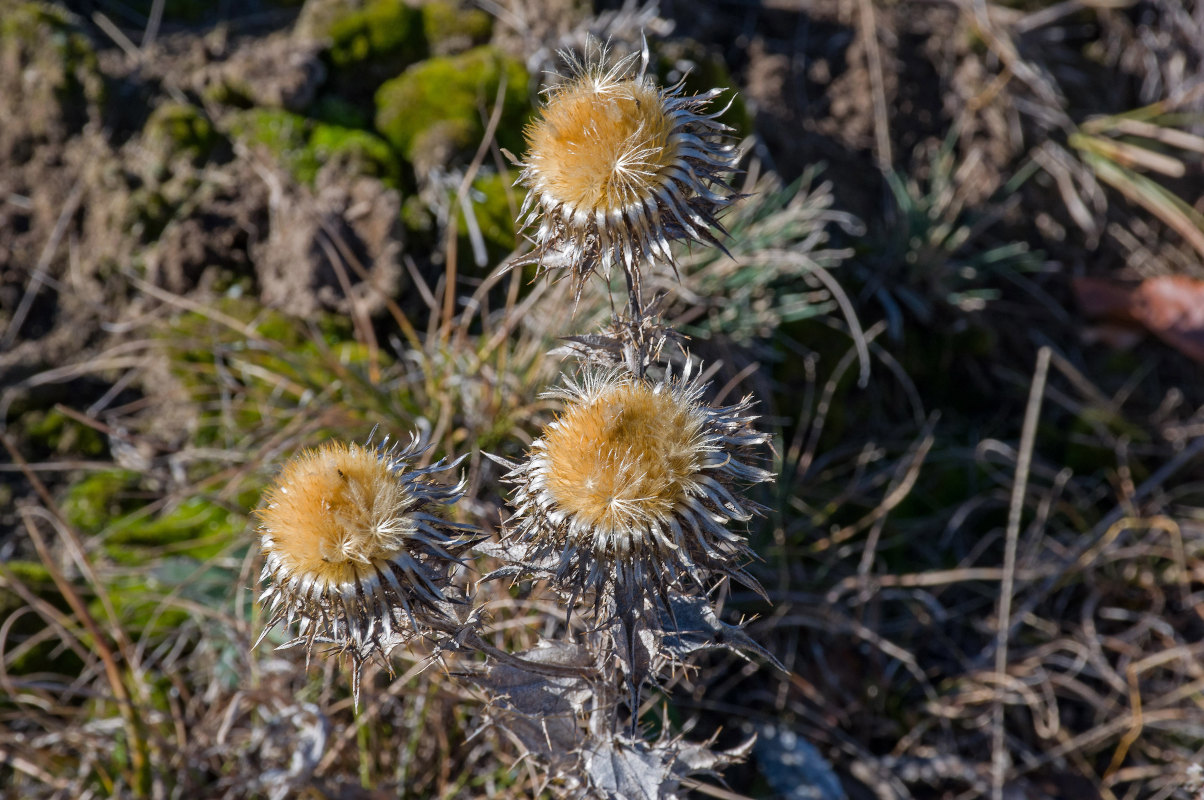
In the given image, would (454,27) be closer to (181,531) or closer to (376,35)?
(376,35)

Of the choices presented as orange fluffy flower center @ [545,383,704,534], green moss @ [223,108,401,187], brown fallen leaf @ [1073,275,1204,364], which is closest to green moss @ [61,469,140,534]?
green moss @ [223,108,401,187]

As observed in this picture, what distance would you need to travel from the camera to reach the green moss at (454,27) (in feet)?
11.4

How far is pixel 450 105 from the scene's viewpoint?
3232mm

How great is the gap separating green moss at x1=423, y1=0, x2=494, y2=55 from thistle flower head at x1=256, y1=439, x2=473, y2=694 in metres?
2.63

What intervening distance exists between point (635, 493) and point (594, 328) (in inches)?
58.1

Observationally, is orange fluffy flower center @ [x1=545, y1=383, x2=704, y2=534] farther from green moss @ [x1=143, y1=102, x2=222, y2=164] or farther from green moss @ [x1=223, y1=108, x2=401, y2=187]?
green moss @ [x1=143, y1=102, x2=222, y2=164]

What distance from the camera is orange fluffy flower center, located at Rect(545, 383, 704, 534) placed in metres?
1.22

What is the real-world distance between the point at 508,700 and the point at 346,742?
3.19 feet

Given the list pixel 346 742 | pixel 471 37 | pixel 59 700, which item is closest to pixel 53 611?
pixel 59 700

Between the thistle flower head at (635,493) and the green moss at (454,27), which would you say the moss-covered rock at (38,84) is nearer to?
the green moss at (454,27)

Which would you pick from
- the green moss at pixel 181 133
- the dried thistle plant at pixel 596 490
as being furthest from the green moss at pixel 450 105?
the dried thistle plant at pixel 596 490

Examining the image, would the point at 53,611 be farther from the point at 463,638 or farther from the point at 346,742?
the point at 463,638

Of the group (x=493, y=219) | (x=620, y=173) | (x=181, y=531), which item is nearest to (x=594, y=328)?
(x=493, y=219)

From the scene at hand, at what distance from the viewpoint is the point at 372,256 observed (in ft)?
10.0
